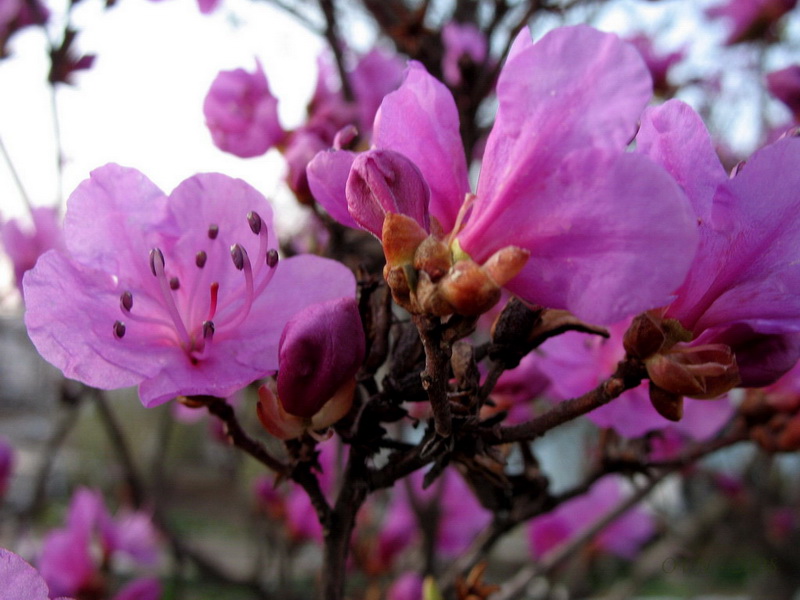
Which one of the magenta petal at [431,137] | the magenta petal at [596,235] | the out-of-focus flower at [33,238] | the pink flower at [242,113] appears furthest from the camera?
the out-of-focus flower at [33,238]

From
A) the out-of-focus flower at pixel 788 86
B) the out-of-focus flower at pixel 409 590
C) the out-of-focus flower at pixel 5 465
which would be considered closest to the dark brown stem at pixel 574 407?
the out-of-focus flower at pixel 409 590

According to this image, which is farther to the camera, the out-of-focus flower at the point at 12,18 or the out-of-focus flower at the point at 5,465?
the out-of-focus flower at the point at 5,465

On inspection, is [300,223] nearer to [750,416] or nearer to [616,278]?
[750,416]

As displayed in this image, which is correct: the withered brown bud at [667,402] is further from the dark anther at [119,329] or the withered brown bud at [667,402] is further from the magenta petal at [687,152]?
the dark anther at [119,329]

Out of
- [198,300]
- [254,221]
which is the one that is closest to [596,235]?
[254,221]

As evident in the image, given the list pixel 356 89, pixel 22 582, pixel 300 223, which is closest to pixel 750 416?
pixel 22 582

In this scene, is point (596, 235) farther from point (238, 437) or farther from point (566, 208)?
point (238, 437)

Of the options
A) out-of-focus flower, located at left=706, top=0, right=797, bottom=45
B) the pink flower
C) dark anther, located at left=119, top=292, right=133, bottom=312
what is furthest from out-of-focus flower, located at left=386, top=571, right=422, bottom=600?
out-of-focus flower, located at left=706, top=0, right=797, bottom=45
